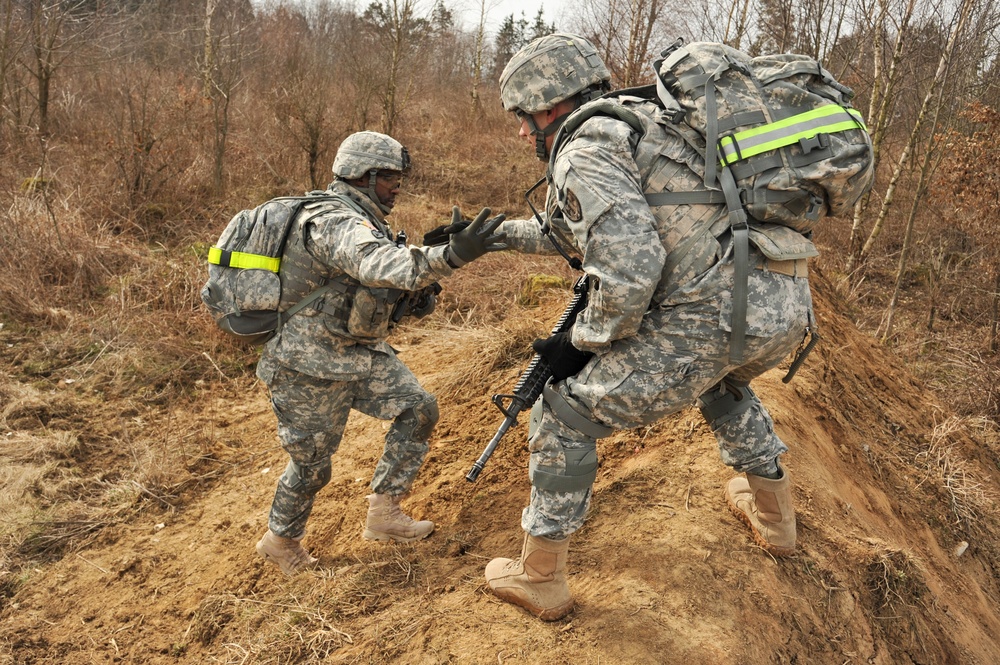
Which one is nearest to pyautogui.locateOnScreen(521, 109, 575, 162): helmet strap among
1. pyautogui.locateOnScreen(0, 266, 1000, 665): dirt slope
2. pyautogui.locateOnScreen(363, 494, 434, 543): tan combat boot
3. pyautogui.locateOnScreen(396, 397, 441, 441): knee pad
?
pyautogui.locateOnScreen(396, 397, 441, 441): knee pad

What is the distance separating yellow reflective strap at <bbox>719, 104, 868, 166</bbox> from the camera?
6.97 ft

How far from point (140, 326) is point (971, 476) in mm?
6899

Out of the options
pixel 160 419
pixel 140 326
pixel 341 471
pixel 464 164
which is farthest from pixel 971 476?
pixel 464 164

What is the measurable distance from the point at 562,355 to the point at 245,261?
158 centimetres

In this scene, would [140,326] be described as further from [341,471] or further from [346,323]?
[346,323]

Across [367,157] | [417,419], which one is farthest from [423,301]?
[367,157]

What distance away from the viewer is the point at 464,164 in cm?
1385

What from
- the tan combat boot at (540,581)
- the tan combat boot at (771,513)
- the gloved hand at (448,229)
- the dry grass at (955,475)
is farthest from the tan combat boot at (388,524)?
the dry grass at (955,475)

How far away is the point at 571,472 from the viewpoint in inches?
95.0

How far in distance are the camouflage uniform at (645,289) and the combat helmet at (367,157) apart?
1148mm

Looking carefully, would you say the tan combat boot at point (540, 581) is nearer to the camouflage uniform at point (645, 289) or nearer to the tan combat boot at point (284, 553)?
the camouflage uniform at point (645, 289)

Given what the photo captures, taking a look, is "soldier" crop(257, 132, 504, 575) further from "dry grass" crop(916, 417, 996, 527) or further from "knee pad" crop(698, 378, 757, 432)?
"dry grass" crop(916, 417, 996, 527)

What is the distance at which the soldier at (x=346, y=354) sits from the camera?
9.72 feet

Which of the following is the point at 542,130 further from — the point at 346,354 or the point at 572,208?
the point at 346,354
